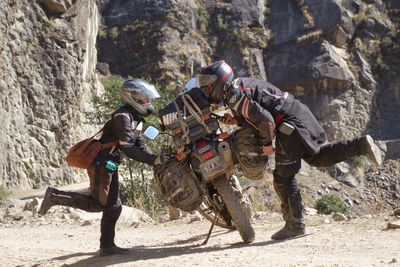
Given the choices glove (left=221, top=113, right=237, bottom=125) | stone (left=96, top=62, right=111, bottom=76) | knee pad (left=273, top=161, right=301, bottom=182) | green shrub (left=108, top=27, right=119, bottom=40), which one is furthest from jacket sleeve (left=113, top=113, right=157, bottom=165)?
green shrub (left=108, top=27, right=119, bottom=40)

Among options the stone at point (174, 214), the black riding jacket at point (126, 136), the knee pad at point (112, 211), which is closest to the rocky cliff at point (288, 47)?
the stone at point (174, 214)

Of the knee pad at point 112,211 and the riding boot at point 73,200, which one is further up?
the riding boot at point 73,200

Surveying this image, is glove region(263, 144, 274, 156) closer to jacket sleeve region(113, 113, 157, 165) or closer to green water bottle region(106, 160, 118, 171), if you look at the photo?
jacket sleeve region(113, 113, 157, 165)

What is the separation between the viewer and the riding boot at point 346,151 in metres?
5.01

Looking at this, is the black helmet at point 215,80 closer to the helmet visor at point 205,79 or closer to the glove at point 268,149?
the helmet visor at point 205,79

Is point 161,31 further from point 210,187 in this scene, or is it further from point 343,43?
point 210,187

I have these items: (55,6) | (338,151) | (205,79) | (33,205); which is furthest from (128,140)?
(55,6)

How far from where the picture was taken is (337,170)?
3269cm

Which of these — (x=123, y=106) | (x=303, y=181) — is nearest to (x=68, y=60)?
(x=303, y=181)

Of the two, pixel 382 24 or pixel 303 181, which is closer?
pixel 303 181

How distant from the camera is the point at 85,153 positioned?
16.2ft

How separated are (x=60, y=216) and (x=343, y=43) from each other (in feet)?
112

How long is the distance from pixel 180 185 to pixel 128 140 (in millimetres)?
578

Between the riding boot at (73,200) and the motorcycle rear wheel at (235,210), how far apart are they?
41.5 inches
